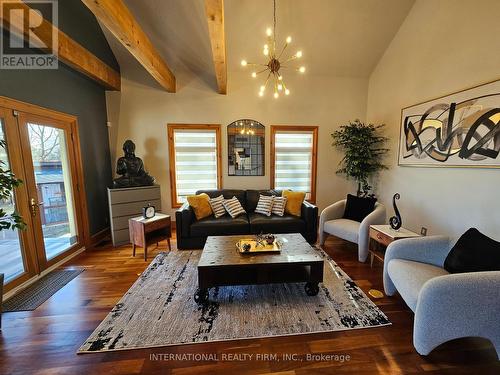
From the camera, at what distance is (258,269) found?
208 centimetres

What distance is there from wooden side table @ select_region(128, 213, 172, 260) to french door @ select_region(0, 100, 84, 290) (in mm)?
919

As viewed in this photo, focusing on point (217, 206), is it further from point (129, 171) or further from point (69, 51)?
point (69, 51)

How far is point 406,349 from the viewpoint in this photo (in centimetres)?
164

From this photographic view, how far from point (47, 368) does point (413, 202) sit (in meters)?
4.53

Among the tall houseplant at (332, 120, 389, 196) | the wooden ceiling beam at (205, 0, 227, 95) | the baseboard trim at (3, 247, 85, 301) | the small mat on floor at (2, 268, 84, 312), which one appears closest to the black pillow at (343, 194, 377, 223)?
the tall houseplant at (332, 120, 389, 196)

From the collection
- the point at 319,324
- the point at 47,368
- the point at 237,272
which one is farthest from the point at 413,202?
the point at 47,368

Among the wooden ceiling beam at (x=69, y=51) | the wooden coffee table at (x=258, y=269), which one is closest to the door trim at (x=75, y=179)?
the wooden ceiling beam at (x=69, y=51)

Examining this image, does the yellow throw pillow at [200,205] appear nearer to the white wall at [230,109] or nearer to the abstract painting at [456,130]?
the white wall at [230,109]

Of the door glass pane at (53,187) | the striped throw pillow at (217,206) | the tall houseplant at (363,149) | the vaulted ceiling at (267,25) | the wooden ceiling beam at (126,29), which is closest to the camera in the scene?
the wooden ceiling beam at (126,29)

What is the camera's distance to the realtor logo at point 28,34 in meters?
2.06

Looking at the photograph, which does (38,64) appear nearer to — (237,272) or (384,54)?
(237,272)

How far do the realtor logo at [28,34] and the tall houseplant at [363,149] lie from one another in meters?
4.53

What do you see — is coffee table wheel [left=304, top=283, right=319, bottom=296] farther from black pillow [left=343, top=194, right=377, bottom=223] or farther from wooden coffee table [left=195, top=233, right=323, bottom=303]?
black pillow [left=343, top=194, right=377, bottom=223]

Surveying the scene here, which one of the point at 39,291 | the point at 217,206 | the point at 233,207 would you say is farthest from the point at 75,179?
the point at 233,207
